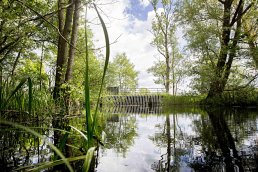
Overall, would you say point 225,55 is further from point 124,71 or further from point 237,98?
point 124,71

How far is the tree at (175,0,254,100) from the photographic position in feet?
47.8

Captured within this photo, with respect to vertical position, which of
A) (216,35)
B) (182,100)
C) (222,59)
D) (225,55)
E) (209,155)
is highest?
(216,35)

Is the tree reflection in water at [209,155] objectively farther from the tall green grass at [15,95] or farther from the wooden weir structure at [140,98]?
the wooden weir structure at [140,98]

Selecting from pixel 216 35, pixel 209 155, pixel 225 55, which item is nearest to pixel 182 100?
pixel 225 55

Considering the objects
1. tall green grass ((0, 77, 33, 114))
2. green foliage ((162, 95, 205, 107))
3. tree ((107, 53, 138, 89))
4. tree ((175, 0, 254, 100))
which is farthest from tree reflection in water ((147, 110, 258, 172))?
tree ((107, 53, 138, 89))

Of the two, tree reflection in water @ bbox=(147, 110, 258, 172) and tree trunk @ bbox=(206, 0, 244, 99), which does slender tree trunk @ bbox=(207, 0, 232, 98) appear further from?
tree reflection in water @ bbox=(147, 110, 258, 172)

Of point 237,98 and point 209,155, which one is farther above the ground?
point 237,98

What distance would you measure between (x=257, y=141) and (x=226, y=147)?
1.97ft

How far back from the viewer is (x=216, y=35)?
49.4 feet

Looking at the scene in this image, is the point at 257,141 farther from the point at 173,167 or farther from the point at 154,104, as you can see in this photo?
the point at 154,104

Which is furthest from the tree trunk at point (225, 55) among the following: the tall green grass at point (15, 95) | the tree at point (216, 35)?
the tall green grass at point (15, 95)

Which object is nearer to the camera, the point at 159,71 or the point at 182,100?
the point at 182,100

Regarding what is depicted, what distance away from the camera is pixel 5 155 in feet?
8.10

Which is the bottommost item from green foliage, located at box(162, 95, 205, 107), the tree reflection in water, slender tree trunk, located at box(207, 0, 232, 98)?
the tree reflection in water
